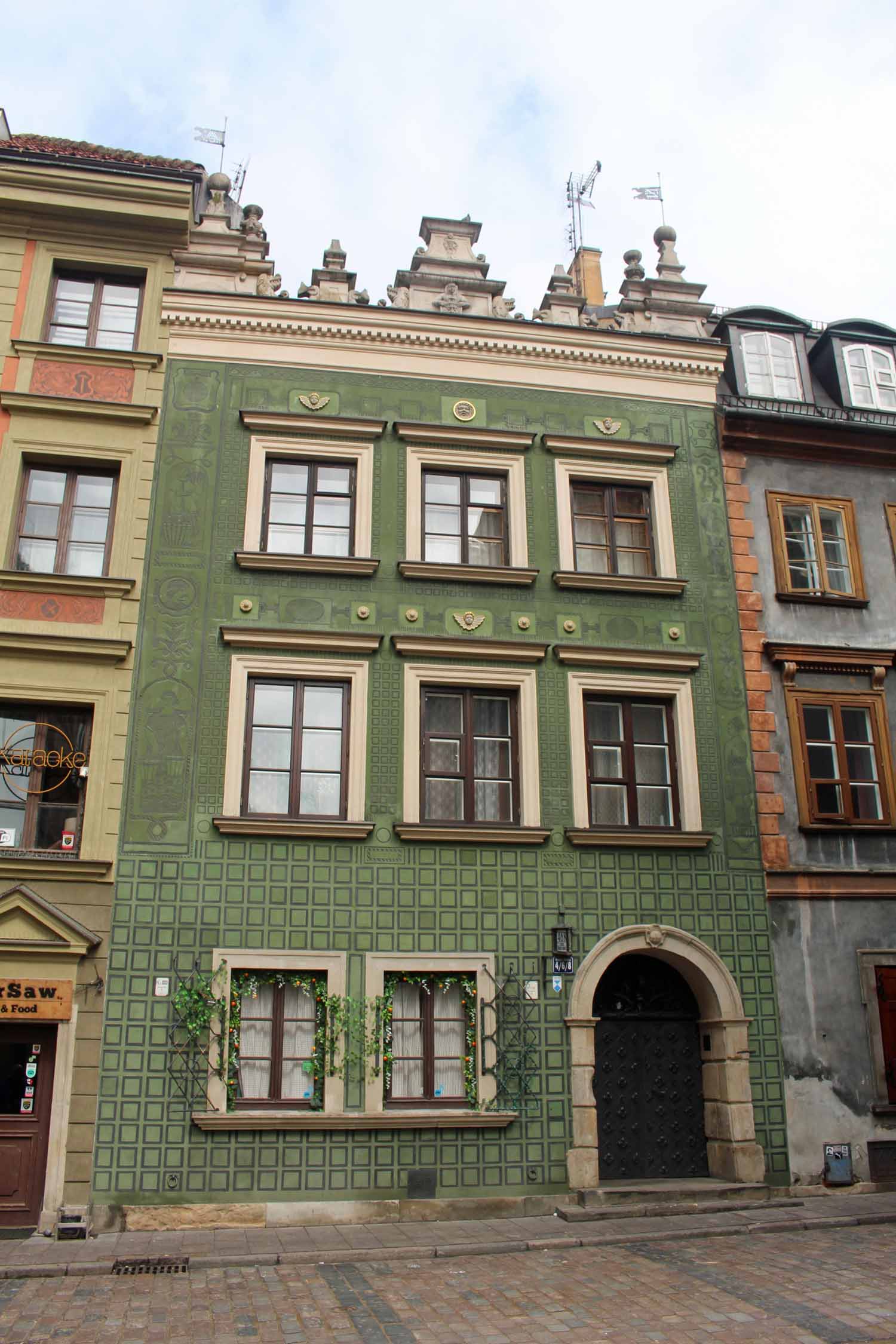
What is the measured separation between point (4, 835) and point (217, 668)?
3385 mm

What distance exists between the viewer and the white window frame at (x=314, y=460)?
15656 millimetres

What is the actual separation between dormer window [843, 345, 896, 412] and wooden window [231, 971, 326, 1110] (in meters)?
13.1

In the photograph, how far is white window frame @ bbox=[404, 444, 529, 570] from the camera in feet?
52.5

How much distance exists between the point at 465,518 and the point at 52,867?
24.8 ft

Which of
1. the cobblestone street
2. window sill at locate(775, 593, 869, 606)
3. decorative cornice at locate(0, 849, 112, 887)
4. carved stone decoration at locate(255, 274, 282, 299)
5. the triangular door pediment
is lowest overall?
the cobblestone street

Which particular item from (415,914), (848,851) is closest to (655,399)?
(848,851)

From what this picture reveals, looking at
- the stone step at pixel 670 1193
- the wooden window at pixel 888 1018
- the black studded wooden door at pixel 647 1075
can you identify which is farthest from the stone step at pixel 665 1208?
the wooden window at pixel 888 1018

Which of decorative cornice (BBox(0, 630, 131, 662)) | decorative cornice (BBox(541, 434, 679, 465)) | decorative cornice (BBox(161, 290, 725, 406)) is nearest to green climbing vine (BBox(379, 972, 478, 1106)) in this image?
decorative cornice (BBox(0, 630, 131, 662))

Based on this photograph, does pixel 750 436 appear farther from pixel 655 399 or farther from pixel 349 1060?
pixel 349 1060

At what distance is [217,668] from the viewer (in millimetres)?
14805

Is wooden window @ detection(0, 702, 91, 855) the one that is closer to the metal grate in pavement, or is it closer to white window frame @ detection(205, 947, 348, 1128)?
white window frame @ detection(205, 947, 348, 1128)

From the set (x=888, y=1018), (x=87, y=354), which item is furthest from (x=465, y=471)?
(x=888, y=1018)

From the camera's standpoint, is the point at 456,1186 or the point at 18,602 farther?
the point at 18,602

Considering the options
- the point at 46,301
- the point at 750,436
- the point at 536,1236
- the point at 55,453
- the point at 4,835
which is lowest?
the point at 536,1236
